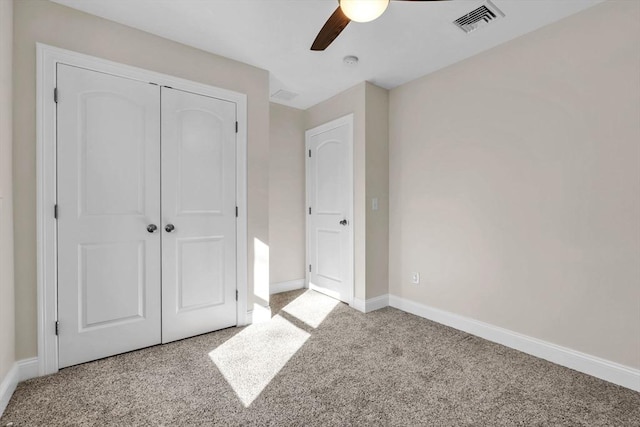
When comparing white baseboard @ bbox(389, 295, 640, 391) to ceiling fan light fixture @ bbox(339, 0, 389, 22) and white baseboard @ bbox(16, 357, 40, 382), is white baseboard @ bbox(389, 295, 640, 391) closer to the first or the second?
ceiling fan light fixture @ bbox(339, 0, 389, 22)

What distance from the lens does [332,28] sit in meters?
1.66

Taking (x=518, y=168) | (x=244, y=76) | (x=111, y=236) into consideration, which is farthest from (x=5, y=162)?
(x=518, y=168)

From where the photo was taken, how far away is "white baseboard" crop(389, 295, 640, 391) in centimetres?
194

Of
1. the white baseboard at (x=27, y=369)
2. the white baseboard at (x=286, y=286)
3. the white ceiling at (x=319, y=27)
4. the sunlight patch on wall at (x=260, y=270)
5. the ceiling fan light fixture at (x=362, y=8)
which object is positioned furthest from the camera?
the white baseboard at (x=286, y=286)

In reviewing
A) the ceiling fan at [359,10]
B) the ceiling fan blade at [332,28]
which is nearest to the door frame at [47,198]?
the ceiling fan blade at [332,28]

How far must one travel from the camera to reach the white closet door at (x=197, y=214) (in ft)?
8.09

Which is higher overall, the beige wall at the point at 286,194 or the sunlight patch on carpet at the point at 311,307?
the beige wall at the point at 286,194

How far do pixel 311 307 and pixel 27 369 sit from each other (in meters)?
2.33

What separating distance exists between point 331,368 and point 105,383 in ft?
4.84

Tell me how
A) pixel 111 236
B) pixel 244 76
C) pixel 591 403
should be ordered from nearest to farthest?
1. pixel 591 403
2. pixel 111 236
3. pixel 244 76

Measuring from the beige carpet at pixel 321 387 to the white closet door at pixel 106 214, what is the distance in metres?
0.24

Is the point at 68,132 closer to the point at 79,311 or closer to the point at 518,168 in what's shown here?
the point at 79,311

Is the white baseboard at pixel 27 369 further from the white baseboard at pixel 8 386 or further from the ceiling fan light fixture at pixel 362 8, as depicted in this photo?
the ceiling fan light fixture at pixel 362 8

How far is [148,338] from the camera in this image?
2.38 meters
